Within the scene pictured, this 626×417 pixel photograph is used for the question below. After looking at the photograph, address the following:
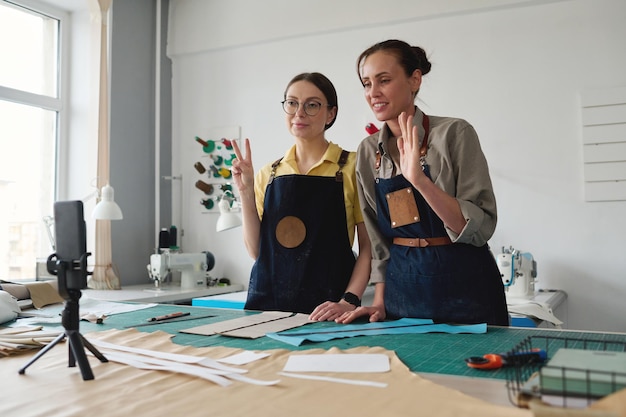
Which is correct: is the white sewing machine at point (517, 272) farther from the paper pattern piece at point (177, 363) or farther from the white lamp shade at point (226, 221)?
the paper pattern piece at point (177, 363)

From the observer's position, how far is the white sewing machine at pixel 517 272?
2.96 meters

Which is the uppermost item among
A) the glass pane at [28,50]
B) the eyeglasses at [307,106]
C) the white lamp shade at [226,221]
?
the glass pane at [28,50]

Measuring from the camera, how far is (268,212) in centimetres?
214

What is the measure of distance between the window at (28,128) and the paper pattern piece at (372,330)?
2.93 m

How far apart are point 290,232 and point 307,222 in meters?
0.07

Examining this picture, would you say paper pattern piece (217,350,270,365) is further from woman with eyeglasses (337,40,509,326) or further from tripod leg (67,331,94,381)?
woman with eyeglasses (337,40,509,326)

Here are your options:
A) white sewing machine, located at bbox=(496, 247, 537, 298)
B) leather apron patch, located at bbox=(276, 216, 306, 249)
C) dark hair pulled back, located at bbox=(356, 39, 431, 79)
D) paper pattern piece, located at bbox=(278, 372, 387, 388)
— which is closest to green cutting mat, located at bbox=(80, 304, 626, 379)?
paper pattern piece, located at bbox=(278, 372, 387, 388)

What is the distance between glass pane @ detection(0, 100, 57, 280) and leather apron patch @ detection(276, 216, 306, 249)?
243 centimetres

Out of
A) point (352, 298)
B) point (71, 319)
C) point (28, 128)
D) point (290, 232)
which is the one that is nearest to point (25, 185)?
point (28, 128)

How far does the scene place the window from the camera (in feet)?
13.0

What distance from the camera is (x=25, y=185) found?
409 centimetres

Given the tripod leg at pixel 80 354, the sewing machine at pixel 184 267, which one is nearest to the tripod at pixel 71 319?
the tripod leg at pixel 80 354

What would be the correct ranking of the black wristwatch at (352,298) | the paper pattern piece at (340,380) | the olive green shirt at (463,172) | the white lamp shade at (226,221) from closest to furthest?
the paper pattern piece at (340,380) → the olive green shirt at (463,172) → the black wristwatch at (352,298) → the white lamp shade at (226,221)

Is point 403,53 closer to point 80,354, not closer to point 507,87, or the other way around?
point 80,354
